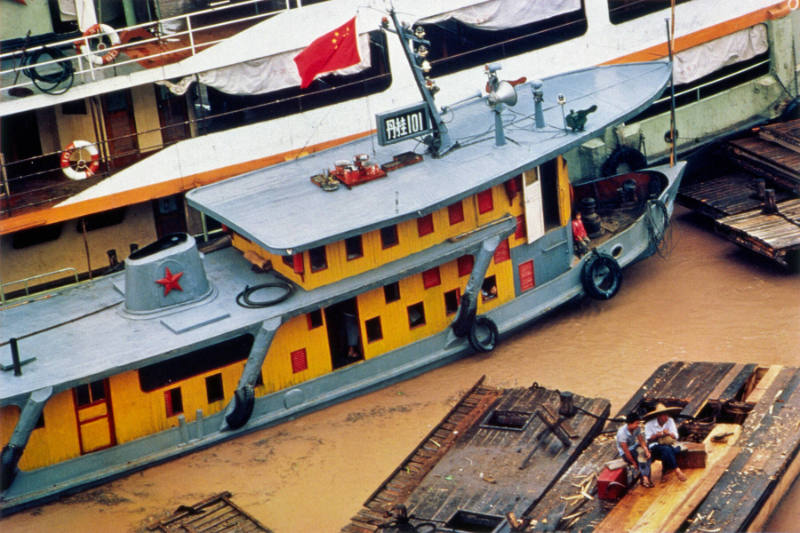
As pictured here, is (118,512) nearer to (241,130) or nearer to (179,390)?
(179,390)

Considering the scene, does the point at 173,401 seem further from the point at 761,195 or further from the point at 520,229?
the point at 761,195

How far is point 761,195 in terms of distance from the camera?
2719cm

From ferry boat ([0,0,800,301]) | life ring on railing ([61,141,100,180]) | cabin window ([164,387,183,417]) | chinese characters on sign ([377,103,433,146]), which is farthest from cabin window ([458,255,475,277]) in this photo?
life ring on railing ([61,141,100,180])

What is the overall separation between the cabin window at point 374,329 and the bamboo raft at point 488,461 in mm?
2679

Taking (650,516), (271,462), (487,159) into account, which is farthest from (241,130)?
(650,516)

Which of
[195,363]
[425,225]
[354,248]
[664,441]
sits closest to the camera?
[664,441]

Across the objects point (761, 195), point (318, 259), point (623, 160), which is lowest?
point (761, 195)

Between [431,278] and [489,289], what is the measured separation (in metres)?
1.45

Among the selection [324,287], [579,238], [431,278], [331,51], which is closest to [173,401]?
[324,287]

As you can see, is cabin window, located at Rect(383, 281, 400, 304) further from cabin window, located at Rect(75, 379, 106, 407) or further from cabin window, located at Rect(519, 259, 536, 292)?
cabin window, located at Rect(75, 379, 106, 407)

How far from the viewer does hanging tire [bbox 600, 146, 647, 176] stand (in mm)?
29109

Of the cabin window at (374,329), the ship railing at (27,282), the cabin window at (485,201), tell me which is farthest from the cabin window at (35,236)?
the cabin window at (485,201)

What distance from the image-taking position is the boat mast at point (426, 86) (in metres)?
23.5

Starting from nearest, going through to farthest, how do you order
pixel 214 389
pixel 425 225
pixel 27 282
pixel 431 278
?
pixel 214 389 → pixel 425 225 → pixel 431 278 → pixel 27 282
